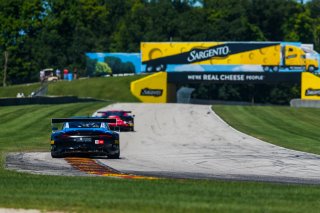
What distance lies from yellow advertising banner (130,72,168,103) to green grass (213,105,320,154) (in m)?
19.5

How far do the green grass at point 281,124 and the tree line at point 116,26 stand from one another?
53.4 m

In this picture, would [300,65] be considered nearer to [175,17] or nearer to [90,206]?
[175,17]

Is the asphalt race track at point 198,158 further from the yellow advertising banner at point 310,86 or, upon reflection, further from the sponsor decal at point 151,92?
the sponsor decal at point 151,92

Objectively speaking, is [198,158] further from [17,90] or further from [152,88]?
[17,90]

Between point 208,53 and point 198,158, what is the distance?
66861mm

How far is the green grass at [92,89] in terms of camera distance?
323 feet

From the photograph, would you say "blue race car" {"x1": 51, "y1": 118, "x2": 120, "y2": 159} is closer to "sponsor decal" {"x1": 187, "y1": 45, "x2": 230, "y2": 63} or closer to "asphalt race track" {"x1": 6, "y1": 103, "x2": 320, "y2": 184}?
"asphalt race track" {"x1": 6, "y1": 103, "x2": 320, "y2": 184}

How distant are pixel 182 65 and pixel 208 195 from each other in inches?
3135

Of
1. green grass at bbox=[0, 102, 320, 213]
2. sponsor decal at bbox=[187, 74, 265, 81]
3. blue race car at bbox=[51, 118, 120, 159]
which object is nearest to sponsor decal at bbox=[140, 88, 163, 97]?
sponsor decal at bbox=[187, 74, 265, 81]

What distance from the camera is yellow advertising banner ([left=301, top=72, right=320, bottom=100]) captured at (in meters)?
87.9

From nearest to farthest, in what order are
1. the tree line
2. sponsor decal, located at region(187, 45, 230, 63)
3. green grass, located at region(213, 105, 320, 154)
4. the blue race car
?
1. the blue race car
2. green grass, located at region(213, 105, 320, 154)
3. sponsor decal, located at region(187, 45, 230, 63)
4. the tree line

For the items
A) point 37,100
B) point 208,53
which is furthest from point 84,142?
point 208,53

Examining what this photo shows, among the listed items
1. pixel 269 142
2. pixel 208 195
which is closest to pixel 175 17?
pixel 269 142

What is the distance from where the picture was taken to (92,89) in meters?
100
